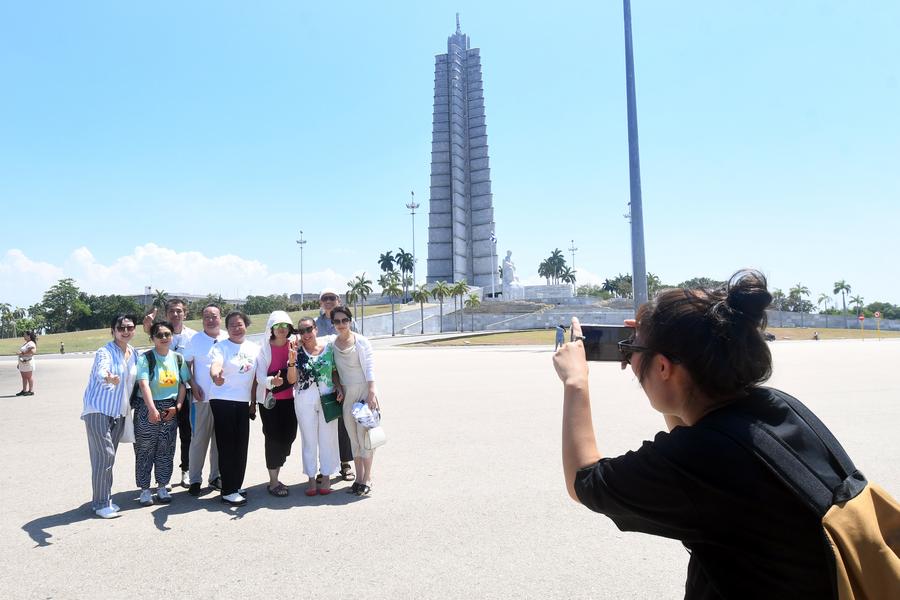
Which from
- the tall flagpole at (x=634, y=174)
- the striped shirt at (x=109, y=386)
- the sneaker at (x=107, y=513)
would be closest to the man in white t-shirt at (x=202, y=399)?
the striped shirt at (x=109, y=386)

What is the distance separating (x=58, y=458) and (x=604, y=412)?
7.40 meters

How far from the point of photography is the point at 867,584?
1155 mm

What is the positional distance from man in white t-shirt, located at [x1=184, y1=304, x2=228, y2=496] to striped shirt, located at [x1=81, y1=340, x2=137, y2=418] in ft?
1.85

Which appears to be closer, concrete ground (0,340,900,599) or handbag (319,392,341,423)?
concrete ground (0,340,900,599)

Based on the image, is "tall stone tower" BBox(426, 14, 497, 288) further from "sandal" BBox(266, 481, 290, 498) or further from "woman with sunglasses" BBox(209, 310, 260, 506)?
"sandal" BBox(266, 481, 290, 498)

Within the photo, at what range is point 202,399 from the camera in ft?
18.3

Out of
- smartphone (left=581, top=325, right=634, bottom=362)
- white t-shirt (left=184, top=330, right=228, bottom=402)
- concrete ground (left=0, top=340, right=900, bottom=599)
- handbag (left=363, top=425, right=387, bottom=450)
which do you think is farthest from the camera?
white t-shirt (left=184, top=330, right=228, bottom=402)

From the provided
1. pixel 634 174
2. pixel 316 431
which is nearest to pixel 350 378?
pixel 316 431

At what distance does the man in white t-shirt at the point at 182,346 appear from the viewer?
5.80 meters

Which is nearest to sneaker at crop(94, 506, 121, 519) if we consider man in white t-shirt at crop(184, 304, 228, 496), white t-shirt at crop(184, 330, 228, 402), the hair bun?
man in white t-shirt at crop(184, 304, 228, 496)

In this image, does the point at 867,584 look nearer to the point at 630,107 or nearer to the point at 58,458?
the point at 58,458

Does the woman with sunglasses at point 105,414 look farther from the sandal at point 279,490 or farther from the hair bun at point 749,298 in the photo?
the hair bun at point 749,298

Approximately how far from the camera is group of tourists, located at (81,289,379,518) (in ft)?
17.2

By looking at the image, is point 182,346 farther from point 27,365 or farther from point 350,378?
point 27,365
